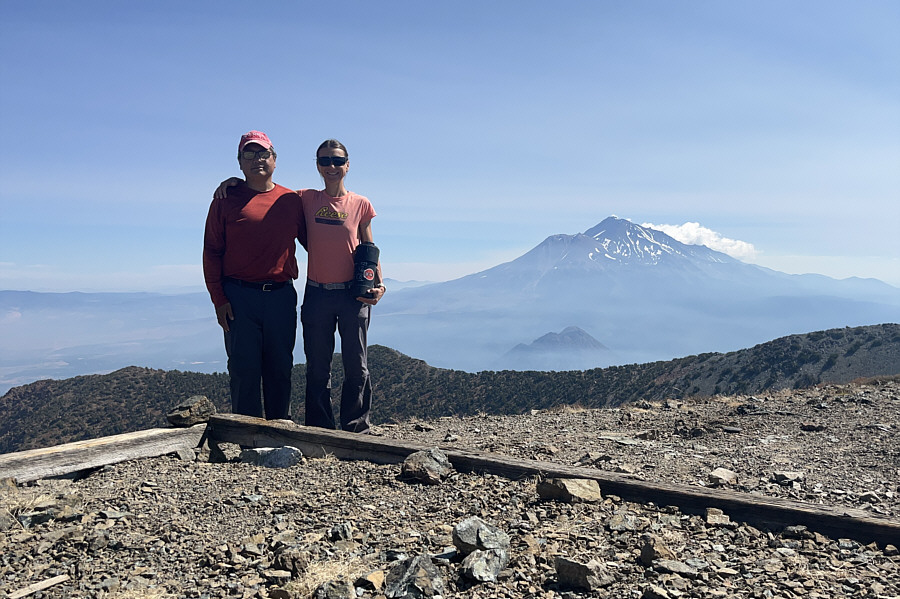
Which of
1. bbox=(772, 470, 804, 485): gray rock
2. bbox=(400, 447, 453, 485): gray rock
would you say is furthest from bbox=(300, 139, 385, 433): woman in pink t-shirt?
bbox=(772, 470, 804, 485): gray rock

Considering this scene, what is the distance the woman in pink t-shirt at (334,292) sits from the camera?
5.75 meters

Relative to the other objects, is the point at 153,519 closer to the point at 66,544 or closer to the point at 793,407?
the point at 66,544

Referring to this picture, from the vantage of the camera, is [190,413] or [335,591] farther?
[190,413]

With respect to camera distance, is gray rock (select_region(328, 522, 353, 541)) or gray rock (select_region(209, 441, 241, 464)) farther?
gray rock (select_region(209, 441, 241, 464))

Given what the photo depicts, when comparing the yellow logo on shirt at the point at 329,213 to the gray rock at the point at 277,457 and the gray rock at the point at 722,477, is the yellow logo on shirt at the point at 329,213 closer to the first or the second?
the gray rock at the point at 277,457

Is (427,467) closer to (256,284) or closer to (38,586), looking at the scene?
(38,586)

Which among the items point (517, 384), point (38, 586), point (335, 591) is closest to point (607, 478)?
point (335, 591)

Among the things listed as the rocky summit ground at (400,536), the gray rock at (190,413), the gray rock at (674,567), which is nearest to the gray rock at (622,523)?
the rocky summit ground at (400,536)

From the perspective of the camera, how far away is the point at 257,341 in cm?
574

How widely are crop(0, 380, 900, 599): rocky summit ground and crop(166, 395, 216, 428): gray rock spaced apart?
401 millimetres

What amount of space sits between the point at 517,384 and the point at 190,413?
27.9 metres

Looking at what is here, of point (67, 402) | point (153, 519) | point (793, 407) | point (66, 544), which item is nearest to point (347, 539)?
point (153, 519)

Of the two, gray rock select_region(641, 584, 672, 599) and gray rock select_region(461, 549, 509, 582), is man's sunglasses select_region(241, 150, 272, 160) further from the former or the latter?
gray rock select_region(641, 584, 672, 599)

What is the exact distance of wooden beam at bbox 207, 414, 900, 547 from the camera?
9.63 feet
